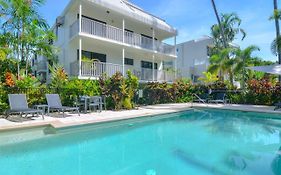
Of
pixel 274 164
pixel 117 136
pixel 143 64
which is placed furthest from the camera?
pixel 143 64

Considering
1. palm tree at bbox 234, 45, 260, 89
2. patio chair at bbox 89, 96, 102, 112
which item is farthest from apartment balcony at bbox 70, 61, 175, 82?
palm tree at bbox 234, 45, 260, 89

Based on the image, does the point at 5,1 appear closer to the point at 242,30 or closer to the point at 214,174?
the point at 214,174

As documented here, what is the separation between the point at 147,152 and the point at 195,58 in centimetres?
2772

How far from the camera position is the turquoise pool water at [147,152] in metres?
5.18

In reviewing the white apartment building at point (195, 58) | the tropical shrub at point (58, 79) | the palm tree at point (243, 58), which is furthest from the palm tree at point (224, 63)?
the tropical shrub at point (58, 79)

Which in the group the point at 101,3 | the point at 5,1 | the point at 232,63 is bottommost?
the point at 232,63

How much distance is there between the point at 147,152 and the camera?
662cm

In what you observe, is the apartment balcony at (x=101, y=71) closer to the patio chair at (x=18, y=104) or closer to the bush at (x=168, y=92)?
the bush at (x=168, y=92)

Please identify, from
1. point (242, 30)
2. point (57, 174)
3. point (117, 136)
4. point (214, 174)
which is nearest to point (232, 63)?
point (242, 30)

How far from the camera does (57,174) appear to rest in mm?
4879

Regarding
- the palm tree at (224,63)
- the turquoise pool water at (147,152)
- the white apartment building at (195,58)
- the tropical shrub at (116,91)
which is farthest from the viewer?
the white apartment building at (195,58)

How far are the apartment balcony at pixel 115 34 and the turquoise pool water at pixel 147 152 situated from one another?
28.1ft

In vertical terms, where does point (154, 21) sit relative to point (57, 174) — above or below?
above

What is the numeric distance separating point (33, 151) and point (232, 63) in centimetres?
1961
